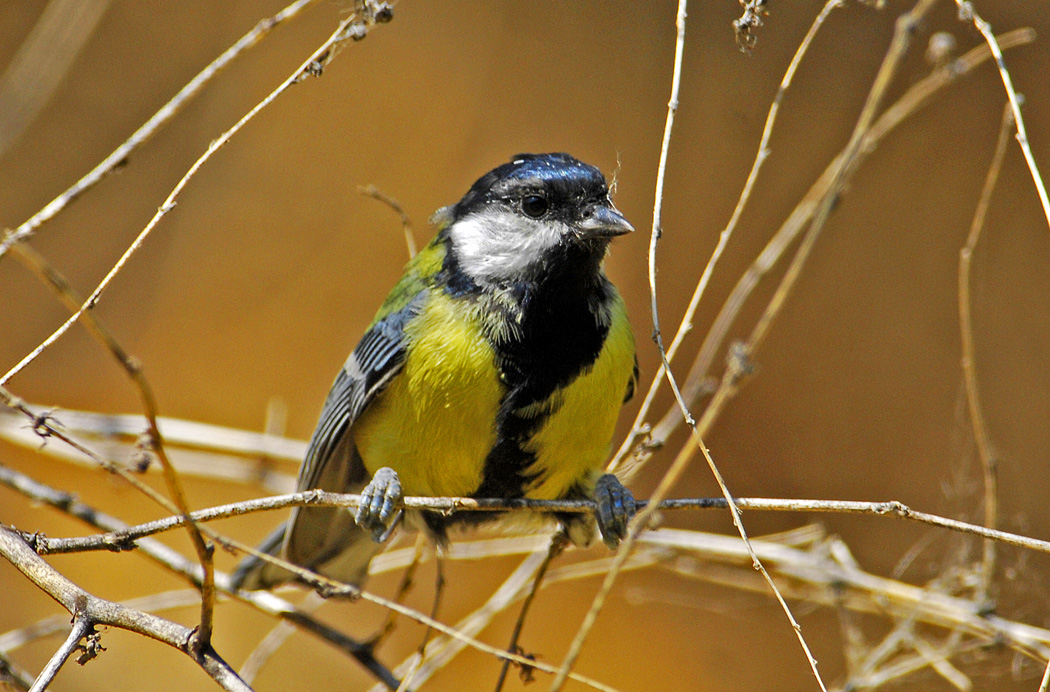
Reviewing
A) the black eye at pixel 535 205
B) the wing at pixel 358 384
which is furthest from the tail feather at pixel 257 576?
the black eye at pixel 535 205

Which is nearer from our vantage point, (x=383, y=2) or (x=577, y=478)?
(x=383, y=2)

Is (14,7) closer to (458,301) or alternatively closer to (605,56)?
(605,56)

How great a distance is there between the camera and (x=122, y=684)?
3.75m

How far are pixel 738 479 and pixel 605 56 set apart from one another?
1940 millimetres

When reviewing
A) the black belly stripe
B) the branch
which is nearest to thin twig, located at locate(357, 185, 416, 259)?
the black belly stripe

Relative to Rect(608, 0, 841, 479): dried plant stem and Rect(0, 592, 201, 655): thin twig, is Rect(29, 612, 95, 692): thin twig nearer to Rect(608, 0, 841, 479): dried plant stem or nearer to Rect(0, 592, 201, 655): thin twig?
Rect(0, 592, 201, 655): thin twig

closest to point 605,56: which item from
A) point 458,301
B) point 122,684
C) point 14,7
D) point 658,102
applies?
point 658,102

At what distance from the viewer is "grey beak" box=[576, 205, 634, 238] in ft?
6.59

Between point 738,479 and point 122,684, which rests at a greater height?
point 738,479

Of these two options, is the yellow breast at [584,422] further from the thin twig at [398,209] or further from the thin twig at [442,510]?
the thin twig at [398,209]

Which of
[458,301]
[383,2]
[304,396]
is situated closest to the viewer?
[383,2]

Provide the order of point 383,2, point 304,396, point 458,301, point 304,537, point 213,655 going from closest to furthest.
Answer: point 213,655, point 383,2, point 458,301, point 304,537, point 304,396

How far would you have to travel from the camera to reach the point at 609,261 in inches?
150

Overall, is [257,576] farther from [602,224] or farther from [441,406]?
[602,224]
